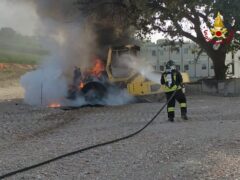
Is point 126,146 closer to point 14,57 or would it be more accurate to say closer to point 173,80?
point 173,80

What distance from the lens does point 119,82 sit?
15742 mm

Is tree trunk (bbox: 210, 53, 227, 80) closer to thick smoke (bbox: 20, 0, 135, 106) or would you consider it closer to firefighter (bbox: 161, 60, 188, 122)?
thick smoke (bbox: 20, 0, 135, 106)

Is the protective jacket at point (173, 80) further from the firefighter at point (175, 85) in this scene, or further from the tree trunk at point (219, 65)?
the tree trunk at point (219, 65)

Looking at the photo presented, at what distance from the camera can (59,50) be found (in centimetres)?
1792

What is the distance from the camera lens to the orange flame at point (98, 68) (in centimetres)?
1620

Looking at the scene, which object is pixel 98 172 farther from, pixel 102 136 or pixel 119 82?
pixel 119 82

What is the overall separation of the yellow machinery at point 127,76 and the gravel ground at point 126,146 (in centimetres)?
260

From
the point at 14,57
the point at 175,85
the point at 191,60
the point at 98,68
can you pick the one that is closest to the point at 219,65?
the point at 98,68

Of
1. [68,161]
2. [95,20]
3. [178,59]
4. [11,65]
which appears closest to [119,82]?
[95,20]

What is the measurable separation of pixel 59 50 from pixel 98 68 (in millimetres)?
2414

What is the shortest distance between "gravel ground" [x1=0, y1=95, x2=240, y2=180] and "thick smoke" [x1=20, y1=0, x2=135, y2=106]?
412 cm

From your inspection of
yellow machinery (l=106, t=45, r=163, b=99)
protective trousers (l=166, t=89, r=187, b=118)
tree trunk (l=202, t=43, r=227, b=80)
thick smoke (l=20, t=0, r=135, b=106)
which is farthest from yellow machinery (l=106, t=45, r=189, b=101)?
tree trunk (l=202, t=43, r=227, b=80)

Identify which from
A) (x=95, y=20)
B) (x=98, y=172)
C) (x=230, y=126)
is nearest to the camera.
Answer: (x=98, y=172)

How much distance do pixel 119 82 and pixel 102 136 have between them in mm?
6937
